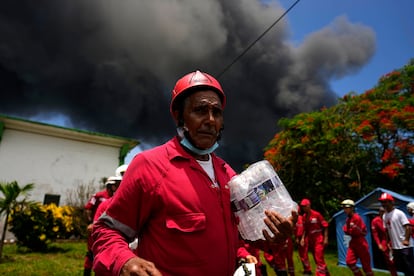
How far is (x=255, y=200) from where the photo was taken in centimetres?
150

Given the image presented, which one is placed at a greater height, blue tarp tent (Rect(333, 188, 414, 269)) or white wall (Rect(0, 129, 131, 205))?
white wall (Rect(0, 129, 131, 205))

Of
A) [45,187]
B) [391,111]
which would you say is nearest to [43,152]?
[45,187]


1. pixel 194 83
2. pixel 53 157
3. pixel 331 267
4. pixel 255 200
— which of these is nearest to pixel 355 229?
pixel 331 267

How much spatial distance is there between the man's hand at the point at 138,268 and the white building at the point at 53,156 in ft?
55.0

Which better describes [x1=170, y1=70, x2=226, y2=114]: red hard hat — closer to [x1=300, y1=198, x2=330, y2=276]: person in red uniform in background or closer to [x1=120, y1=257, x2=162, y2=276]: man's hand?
[x1=120, y1=257, x2=162, y2=276]: man's hand

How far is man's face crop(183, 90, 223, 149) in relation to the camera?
5.20 ft

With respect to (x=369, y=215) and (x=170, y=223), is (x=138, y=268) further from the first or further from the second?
(x=369, y=215)

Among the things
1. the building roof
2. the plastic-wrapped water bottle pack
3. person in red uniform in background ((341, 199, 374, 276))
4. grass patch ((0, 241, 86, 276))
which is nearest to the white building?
the building roof

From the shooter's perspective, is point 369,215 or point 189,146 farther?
point 369,215

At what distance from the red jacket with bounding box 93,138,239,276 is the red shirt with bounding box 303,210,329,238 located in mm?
8688

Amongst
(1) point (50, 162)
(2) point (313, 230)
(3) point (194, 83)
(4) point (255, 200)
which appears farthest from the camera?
(1) point (50, 162)

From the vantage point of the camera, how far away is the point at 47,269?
25.6 ft

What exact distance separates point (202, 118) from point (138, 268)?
2.63ft

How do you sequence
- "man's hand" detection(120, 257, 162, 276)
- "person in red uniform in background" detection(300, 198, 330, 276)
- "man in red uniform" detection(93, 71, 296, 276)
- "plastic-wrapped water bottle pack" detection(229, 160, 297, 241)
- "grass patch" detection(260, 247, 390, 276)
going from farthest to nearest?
"grass patch" detection(260, 247, 390, 276) < "person in red uniform in background" detection(300, 198, 330, 276) < "plastic-wrapped water bottle pack" detection(229, 160, 297, 241) < "man in red uniform" detection(93, 71, 296, 276) < "man's hand" detection(120, 257, 162, 276)
